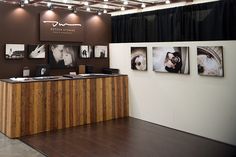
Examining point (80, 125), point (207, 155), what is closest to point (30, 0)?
point (80, 125)

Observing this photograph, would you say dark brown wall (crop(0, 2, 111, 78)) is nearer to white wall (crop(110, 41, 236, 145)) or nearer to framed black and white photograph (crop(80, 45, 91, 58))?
framed black and white photograph (crop(80, 45, 91, 58))

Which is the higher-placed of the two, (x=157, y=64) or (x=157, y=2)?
(x=157, y=2)

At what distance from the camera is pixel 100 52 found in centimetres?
834

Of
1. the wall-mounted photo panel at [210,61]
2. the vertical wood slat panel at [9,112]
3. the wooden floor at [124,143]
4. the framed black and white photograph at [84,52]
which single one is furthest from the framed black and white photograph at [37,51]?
the wall-mounted photo panel at [210,61]

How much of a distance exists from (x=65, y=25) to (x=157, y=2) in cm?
300

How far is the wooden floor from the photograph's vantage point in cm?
487

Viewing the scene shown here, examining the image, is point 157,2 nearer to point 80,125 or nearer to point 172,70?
point 172,70

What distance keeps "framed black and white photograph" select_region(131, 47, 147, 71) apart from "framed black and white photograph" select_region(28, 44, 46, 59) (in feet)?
7.67

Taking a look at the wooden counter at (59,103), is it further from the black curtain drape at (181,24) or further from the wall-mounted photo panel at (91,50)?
the black curtain drape at (181,24)

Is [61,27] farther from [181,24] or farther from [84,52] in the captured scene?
[181,24]

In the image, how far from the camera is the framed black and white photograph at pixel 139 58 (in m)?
7.11

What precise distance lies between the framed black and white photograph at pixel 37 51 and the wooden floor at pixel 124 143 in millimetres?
2117

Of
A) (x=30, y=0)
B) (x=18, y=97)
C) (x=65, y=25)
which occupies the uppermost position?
(x=30, y=0)

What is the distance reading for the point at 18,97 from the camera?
19.1 feet
